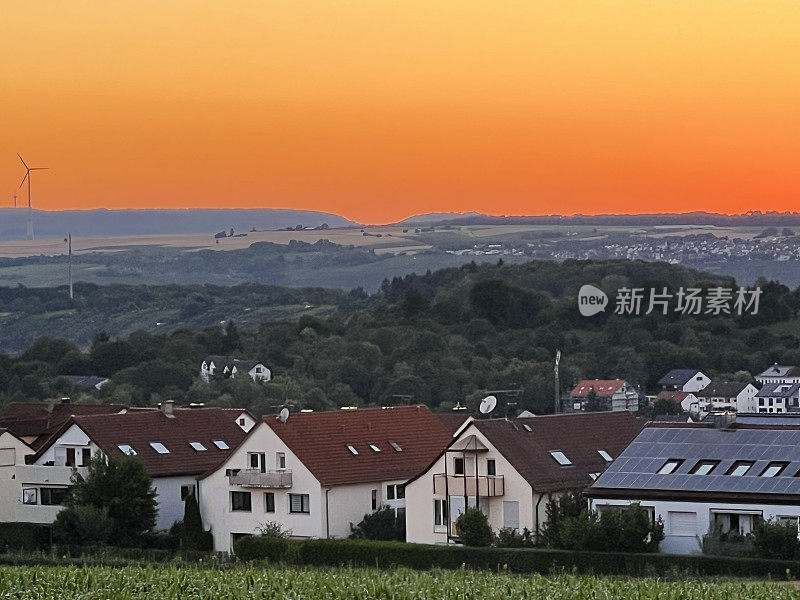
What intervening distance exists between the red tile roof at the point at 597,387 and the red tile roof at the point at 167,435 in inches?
4238

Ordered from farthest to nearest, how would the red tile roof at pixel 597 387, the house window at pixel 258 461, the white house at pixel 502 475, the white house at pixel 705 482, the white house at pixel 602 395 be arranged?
the red tile roof at pixel 597 387, the white house at pixel 602 395, the house window at pixel 258 461, the white house at pixel 502 475, the white house at pixel 705 482

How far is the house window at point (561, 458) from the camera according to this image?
195 ft

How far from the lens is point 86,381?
179000 mm

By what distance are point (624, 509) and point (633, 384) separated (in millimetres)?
147266

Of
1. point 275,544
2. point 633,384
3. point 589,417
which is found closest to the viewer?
point 275,544

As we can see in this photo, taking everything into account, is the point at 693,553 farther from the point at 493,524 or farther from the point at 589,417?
the point at 589,417

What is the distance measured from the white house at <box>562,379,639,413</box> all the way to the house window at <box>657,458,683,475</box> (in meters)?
119

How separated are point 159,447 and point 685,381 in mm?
128730

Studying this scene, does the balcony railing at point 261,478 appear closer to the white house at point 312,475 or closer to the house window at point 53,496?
the white house at point 312,475

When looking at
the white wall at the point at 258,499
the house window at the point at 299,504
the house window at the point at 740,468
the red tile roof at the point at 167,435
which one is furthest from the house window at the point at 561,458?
the red tile roof at the point at 167,435

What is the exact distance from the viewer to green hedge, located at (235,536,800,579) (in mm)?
46656

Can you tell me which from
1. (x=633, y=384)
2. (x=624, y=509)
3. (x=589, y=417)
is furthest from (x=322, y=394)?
(x=624, y=509)

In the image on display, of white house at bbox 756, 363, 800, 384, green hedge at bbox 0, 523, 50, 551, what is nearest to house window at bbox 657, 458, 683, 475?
green hedge at bbox 0, 523, 50, 551

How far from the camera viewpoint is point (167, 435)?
7188 centimetres
